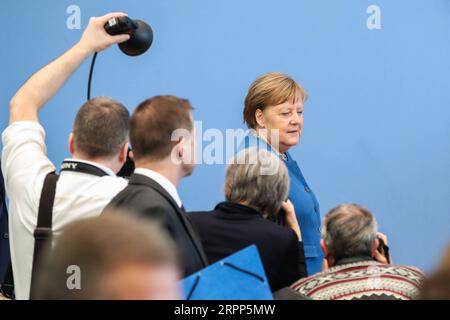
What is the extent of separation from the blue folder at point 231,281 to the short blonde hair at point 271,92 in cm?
115

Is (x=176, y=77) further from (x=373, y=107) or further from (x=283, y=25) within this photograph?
(x=373, y=107)

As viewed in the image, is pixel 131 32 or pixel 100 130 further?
pixel 131 32

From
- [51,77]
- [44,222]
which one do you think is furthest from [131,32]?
[44,222]

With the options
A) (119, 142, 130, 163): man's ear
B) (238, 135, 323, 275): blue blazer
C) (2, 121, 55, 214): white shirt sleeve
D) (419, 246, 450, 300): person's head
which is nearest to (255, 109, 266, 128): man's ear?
(238, 135, 323, 275): blue blazer

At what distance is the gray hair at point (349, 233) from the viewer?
180 centimetres

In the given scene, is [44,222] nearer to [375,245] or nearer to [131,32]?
[131,32]

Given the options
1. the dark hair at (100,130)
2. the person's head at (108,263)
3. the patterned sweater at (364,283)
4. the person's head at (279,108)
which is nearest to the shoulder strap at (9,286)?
the dark hair at (100,130)

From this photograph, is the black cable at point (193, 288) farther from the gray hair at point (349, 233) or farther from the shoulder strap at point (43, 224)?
the gray hair at point (349, 233)

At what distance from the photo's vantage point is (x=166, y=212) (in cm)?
154

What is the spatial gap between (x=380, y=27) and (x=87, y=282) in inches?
113

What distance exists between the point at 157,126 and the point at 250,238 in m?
0.35
